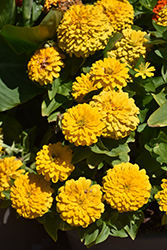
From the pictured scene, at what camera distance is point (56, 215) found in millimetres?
867

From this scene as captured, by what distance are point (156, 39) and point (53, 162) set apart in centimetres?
45

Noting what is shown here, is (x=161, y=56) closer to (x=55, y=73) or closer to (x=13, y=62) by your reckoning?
(x=55, y=73)

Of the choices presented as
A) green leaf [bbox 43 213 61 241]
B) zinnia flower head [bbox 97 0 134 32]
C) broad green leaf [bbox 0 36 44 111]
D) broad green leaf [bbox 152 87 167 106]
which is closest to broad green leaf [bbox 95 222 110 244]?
green leaf [bbox 43 213 61 241]

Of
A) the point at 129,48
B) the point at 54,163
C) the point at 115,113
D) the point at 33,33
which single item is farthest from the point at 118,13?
the point at 54,163

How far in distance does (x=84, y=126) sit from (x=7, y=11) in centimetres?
57

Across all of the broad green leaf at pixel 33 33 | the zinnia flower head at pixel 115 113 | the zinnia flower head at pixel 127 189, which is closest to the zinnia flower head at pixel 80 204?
the zinnia flower head at pixel 127 189

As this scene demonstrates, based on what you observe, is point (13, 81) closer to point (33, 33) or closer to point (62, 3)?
point (33, 33)

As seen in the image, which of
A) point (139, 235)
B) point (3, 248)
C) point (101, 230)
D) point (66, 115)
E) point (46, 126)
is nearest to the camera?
point (66, 115)

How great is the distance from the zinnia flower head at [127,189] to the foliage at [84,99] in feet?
0.24

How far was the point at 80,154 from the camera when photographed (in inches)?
30.8

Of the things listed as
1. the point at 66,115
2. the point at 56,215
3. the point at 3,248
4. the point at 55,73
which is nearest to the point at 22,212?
the point at 56,215

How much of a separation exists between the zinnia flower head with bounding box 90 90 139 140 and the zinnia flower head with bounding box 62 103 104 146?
23 mm

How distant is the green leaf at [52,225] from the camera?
2.82 feet

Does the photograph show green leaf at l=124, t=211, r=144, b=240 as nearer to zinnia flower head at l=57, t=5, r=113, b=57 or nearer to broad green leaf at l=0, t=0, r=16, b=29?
zinnia flower head at l=57, t=5, r=113, b=57
